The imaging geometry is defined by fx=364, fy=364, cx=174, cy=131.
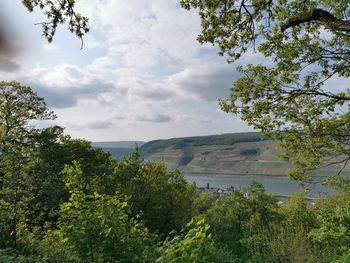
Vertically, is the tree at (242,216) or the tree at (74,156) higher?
the tree at (74,156)

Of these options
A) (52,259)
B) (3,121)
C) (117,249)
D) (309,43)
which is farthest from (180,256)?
(3,121)

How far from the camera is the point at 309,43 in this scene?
11188 mm

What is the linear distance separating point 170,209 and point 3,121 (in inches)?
701

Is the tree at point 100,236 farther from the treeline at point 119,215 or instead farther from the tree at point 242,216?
the tree at point 242,216

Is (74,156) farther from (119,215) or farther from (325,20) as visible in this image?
(325,20)

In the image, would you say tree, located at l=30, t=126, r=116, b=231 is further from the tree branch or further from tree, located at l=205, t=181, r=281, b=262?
the tree branch

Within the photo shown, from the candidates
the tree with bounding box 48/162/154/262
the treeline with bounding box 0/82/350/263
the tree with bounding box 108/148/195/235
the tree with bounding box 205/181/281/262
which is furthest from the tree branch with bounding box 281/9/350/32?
the tree with bounding box 108/148/195/235

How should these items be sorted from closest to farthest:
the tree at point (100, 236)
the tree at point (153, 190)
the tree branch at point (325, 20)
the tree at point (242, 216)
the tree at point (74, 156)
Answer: the tree at point (100, 236), the tree branch at point (325, 20), the tree at point (242, 216), the tree at point (153, 190), the tree at point (74, 156)

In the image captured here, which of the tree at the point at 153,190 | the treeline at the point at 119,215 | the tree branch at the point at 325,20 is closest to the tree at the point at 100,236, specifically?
the treeline at the point at 119,215

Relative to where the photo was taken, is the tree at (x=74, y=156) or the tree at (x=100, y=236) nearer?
the tree at (x=100, y=236)

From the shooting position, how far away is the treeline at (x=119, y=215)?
718 centimetres

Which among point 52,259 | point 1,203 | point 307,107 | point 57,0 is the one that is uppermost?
point 57,0

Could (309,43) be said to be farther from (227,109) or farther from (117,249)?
(117,249)

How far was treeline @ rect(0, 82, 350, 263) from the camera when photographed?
7.18 m
